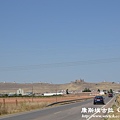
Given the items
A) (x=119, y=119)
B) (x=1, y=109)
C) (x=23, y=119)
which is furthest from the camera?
(x=1, y=109)

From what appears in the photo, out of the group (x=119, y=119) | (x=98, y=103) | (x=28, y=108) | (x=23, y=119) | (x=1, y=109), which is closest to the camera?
(x=119, y=119)

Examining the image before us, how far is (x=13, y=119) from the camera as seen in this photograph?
85.9ft

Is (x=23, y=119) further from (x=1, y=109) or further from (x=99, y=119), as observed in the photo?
(x=1, y=109)

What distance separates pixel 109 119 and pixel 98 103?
1171 inches

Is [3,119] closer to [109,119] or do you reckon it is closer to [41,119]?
[41,119]

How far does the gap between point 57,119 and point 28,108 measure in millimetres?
17477

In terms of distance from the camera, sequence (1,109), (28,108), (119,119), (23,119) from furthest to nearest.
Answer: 1. (28,108)
2. (1,109)
3. (23,119)
4. (119,119)

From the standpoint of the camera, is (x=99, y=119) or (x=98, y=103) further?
(x=98, y=103)

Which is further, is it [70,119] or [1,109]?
[1,109]

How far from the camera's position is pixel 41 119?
25.3 meters

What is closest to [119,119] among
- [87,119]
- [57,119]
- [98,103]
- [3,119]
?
[87,119]

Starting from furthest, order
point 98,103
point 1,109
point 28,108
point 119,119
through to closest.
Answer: point 98,103 → point 28,108 → point 1,109 → point 119,119

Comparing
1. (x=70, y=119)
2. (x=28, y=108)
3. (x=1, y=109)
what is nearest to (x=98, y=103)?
(x=28, y=108)

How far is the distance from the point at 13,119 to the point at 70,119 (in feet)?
14.0
